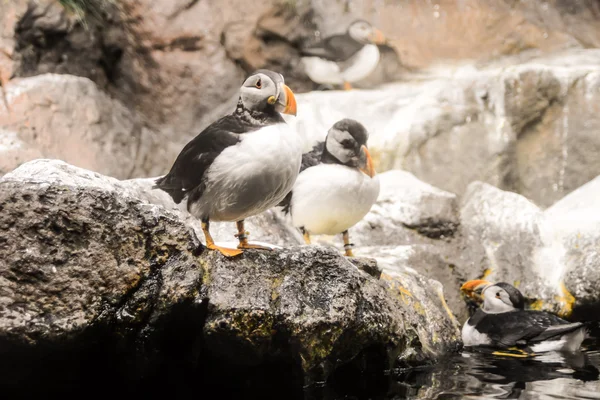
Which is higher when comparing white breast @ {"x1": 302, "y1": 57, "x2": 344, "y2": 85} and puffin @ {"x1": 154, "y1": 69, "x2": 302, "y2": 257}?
white breast @ {"x1": 302, "y1": 57, "x2": 344, "y2": 85}

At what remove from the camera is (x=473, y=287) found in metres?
5.20

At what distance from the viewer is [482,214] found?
242 inches

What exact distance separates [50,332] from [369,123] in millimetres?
5833

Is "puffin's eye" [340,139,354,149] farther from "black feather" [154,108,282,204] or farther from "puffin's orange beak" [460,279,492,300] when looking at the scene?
"puffin's orange beak" [460,279,492,300]

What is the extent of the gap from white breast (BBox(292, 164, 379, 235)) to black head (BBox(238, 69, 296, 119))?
1.35 meters

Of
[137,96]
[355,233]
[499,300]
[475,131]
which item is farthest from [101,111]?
[499,300]

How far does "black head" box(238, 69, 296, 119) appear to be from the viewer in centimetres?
310

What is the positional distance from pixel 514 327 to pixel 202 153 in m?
2.50

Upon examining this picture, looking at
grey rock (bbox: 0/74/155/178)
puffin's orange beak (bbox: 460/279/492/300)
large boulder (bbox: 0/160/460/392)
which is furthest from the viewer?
grey rock (bbox: 0/74/155/178)

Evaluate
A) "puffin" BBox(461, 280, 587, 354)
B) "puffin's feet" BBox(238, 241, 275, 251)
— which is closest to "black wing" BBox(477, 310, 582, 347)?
"puffin" BBox(461, 280, 587, 354)

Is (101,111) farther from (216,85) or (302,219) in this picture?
(302,219)

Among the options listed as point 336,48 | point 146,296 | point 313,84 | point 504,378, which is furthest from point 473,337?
point 313,84

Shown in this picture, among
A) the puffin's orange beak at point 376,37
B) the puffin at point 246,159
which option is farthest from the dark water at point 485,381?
the puffin's orange beak at point 376,37

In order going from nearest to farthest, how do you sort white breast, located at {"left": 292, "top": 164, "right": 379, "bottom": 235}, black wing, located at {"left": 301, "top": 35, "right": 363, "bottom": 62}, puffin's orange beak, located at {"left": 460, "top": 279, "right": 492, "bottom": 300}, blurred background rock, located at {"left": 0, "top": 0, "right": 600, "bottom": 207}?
white breast, located at {"left": 292, "top": 164, "right": 379, "bottom": 235} → puffin's orange beak, located at {"left": 460, "top": 279, "right": 492, "bottom": 300} → blurred background rock, located at {"left": 0, "top": 0, "right": 600, "bottom": 207} → black wing, located at {"left": 301, "top": 35, "right": 363, "bottom": 62}
